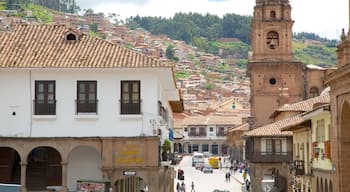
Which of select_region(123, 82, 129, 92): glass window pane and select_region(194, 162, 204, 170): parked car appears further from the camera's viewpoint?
select_region(194, 162, 204, 170): parked car

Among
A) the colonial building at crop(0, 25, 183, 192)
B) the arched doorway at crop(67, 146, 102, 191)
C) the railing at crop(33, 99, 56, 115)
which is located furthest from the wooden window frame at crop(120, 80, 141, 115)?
the railing at crop(33, 99, 56, 115)

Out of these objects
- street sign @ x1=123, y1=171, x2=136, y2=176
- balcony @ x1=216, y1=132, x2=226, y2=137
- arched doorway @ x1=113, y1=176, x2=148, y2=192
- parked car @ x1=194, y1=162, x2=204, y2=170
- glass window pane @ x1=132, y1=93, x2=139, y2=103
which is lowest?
parked car @ x1=194, y1=162, x2=204, y2=170

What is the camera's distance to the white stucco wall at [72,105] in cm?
2908

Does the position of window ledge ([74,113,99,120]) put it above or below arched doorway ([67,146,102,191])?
above

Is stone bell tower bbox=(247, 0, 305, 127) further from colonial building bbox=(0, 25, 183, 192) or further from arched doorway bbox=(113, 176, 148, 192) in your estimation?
colonial building bbox=(0, 25, 183, 192)

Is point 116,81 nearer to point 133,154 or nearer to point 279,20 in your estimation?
point 133,154

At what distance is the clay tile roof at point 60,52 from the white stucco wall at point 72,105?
362 mm

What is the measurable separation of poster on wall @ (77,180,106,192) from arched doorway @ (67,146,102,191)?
790 mm

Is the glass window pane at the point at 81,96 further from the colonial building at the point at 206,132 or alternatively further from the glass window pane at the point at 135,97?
the colonial building at the point at 206,132

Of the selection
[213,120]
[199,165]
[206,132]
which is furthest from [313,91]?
[213,120]

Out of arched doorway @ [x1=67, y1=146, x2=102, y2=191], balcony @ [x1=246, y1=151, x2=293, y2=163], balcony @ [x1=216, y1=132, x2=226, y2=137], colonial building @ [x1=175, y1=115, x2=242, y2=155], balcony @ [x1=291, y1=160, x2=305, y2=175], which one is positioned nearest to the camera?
arched doorway @ [x1=67, y1=146, x2=102, y2=191]

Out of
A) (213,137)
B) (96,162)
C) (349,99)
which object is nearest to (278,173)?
(96,162)

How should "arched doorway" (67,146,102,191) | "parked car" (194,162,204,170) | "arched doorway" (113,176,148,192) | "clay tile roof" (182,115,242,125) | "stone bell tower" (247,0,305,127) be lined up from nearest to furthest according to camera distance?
"arched doorway" (67,146,102,191), "arched doorway" (113,176,148,192), "stone bell tower" (247,0,305,127), "parked car" (194,162,204,170), "clay tile roof" (182,115,242,125)

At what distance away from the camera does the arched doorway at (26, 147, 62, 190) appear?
30906 mm
